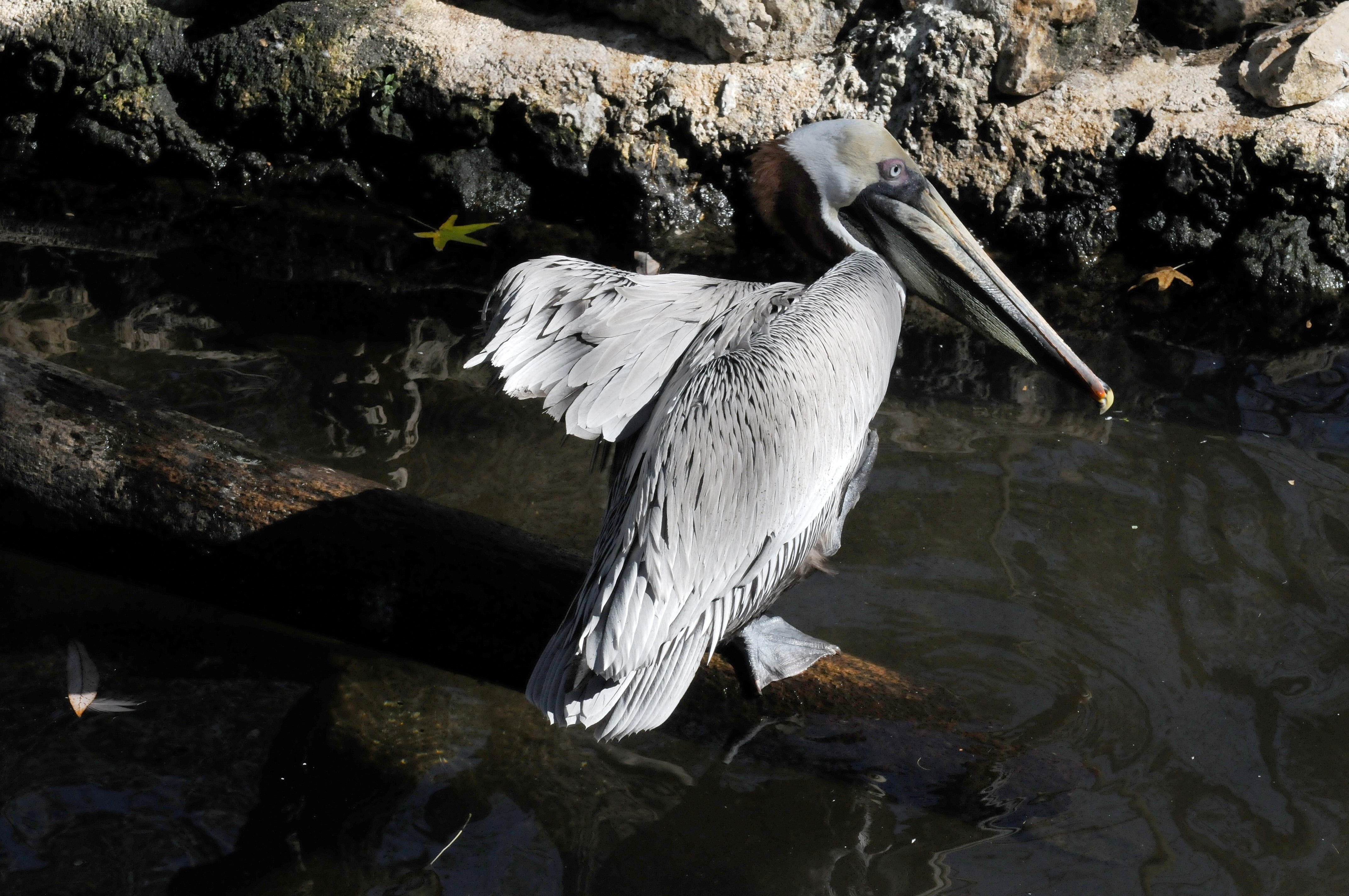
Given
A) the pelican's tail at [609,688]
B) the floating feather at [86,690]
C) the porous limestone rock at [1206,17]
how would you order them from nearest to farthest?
the pelican's tail at [609,688]
the floating feather at [86,690]
the porous limestone rock at [1206,17]

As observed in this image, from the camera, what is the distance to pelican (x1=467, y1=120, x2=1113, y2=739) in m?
2.22

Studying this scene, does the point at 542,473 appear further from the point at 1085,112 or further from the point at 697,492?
the point at 1085,112

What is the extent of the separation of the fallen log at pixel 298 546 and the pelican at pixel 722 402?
0.76ft

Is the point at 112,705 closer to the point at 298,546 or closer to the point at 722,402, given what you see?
the point at 298,546

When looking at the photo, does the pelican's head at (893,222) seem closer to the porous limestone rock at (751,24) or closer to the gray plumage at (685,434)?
the gray plumage at (685,434)


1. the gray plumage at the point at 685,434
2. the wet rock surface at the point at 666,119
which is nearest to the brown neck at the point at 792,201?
the gray plumage at the point at 685,434

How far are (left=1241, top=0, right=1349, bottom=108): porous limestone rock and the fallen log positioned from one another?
4.42 meters

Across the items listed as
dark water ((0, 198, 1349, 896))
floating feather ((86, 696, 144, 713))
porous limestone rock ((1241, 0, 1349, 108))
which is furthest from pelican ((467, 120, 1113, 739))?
porous limestone rock ((1241, 0, 1349, 108))

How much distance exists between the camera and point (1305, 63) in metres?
5.43

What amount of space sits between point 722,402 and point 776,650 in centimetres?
63

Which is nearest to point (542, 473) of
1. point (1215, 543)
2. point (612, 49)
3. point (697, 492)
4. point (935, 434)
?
point (935, 434)

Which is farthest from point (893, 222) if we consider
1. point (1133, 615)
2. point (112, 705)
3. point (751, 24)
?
point (751, 24)

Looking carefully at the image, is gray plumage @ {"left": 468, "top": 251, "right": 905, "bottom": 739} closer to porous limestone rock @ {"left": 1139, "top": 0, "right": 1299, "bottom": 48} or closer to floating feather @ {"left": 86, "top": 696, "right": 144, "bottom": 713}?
floating feather @ {"left": 86, "top": 696, "right": 144, "bottom": 713}

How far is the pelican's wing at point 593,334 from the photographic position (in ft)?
8.42
